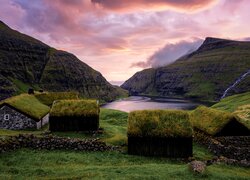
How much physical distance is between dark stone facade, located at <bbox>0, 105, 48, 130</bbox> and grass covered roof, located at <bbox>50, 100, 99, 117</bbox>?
9056 mm

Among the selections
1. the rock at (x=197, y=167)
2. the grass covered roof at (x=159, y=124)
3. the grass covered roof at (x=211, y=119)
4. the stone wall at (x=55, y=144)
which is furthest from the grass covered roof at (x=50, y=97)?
the rock at (x=197, y=167)

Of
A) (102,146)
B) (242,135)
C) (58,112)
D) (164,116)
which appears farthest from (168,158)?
(58,112)

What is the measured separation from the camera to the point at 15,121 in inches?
2158

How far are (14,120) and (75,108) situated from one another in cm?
1480

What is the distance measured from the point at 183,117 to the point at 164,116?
239cm

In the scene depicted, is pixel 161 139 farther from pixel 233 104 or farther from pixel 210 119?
pixel 233 104

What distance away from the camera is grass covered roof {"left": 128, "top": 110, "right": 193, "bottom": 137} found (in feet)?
116

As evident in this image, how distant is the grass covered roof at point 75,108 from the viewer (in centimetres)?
4673

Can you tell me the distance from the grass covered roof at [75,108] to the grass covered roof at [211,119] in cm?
1683

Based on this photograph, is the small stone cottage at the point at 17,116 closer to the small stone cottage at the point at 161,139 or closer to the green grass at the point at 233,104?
the small stone cottage at the point at 161,139

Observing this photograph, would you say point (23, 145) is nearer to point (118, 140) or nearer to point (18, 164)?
point (18, 164)

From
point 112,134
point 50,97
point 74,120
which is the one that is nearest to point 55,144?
point 112,134

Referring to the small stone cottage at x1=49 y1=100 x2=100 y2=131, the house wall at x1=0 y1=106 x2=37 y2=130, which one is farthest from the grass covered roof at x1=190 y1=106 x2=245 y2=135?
the house wall at x1=0 y1=106 x2=37 y2=130

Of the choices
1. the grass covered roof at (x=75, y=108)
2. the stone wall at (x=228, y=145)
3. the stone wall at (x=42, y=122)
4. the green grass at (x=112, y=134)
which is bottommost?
the stone wall at (x=228, y=145)
